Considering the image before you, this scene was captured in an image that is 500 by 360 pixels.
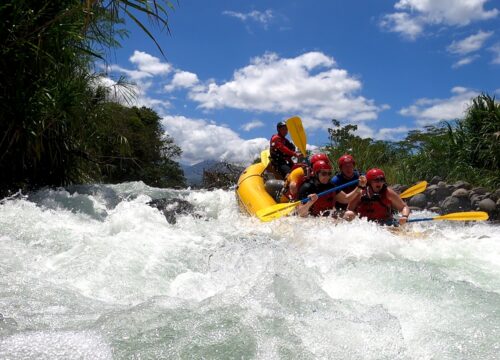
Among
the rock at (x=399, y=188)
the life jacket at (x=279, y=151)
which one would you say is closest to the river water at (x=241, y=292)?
the life jacket at (x=279, y=151)

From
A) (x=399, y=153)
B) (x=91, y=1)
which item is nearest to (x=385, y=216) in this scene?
(x=91, y=1)

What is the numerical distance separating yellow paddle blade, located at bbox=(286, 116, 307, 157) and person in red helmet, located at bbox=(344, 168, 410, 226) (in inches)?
103

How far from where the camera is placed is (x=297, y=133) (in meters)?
8.04

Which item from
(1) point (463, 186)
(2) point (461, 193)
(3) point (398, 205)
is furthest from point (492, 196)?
(3) point (398, 205)

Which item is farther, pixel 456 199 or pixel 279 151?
pixel 279 151

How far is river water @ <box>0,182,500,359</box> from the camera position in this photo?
217cm

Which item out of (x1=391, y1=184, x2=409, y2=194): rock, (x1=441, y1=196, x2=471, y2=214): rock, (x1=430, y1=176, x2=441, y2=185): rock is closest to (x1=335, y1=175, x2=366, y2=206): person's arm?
(x1=441, y1=196, x2=471, y2=214): rock

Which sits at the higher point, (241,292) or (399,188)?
(399,188)

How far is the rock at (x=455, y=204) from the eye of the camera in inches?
299

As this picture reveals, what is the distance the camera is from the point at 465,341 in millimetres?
2297

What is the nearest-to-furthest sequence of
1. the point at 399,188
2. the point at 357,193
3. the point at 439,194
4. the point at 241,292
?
the point at 241,292
the point at 357,193
the point at 439,194
the point at 399,188

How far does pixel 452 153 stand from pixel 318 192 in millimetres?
4719

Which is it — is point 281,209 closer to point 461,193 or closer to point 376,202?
point 376,202

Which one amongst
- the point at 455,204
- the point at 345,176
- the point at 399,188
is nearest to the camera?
the point at 345,176
